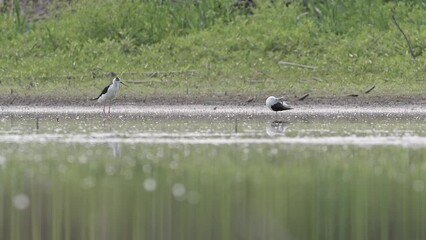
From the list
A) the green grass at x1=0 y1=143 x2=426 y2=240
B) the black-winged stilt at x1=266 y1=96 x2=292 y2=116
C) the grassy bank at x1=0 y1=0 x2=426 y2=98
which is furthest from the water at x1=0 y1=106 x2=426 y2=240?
the grassy bank at x1=0 y1=0 x2=426 y2=98

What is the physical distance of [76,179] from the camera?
423 inches

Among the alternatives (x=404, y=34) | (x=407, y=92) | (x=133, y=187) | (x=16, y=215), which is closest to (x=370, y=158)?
(x=133, y=187)

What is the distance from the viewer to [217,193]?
9.73m

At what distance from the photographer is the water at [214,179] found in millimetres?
8141

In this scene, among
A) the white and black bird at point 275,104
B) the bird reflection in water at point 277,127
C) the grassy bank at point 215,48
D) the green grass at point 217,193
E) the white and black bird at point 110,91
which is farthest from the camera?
the grassy bank at point 215,48

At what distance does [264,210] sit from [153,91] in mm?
12282

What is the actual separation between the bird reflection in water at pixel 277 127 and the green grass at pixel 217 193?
2.01m

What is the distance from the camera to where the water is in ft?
26.7

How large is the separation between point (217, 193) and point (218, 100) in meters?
10.8

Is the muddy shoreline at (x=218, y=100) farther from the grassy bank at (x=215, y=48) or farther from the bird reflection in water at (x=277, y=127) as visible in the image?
the bird reflection in water at (x=277, y=127)

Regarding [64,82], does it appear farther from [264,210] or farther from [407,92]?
[264,210]

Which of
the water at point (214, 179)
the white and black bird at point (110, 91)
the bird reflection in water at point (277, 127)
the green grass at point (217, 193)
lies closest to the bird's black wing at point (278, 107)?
the bird reflection in water at point (277, 127)

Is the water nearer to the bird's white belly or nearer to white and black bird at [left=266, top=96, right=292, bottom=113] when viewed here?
white and black bird at [left=266, top=96, right=292, bottom=113]

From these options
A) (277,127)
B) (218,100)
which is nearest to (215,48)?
(218,100)
